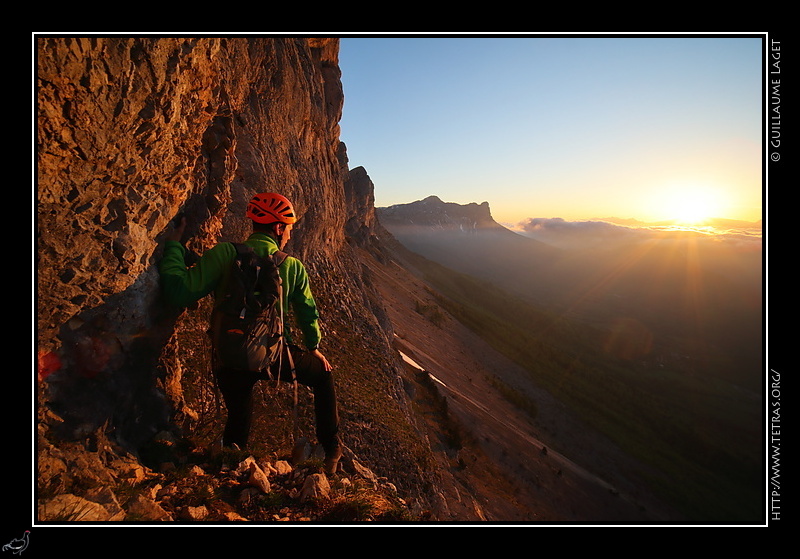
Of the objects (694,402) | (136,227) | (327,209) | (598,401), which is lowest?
(694,402)

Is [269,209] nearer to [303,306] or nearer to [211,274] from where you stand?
[211,274]

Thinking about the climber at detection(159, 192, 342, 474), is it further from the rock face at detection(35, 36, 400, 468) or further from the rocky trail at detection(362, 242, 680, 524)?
the rocky trail at detection(362, 242, 680, 524)

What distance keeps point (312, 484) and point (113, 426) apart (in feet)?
7.77

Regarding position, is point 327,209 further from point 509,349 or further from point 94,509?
point 509,349

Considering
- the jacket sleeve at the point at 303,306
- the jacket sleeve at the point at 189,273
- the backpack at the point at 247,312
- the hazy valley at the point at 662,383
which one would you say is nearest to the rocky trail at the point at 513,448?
the hazy valley at the point at 662,383

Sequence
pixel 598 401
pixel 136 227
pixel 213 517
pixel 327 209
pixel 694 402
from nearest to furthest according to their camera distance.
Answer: pixel 213 517 → pixel 136 227 → pixel 327 209 → pixel 598 401 → pixel 694 402

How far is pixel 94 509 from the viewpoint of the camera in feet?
10.5

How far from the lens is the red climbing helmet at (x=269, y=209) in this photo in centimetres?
486

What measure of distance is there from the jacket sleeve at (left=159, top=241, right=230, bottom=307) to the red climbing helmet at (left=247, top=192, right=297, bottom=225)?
2.07 feet

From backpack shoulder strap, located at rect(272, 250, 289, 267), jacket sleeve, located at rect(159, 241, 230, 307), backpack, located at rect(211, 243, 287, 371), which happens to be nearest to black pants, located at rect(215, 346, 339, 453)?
backpack, located at rect(211, 243, 287, 371)

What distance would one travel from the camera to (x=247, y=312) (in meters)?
4.24

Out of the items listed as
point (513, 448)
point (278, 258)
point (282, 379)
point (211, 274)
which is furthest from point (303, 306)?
point (513, 448)

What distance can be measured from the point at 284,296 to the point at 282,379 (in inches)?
46.9

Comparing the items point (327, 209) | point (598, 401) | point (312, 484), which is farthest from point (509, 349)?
point (312, 484)
